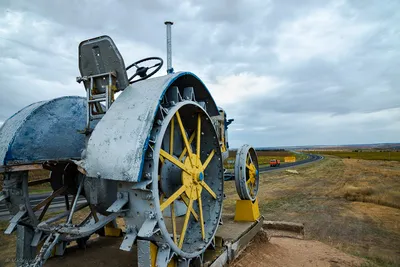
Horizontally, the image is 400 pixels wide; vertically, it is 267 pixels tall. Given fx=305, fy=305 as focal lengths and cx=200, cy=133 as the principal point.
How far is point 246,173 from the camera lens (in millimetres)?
7879

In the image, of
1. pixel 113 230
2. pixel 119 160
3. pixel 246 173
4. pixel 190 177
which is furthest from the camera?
pixel 246 173

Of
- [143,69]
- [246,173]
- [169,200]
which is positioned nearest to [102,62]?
[143,69]

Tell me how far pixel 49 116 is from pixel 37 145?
0.50 metres

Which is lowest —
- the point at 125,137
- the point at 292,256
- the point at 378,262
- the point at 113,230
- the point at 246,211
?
the point at 378,262

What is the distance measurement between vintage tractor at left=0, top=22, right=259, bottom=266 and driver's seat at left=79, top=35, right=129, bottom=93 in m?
0.01

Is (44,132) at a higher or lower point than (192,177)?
higher

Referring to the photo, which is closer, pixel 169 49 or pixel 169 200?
pixel 169 200

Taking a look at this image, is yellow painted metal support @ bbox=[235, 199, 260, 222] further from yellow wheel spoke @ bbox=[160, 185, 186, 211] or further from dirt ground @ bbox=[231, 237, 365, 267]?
yellow wheel spoke @ bbox=[160, 185, 186, 211]

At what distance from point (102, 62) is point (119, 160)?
153cm

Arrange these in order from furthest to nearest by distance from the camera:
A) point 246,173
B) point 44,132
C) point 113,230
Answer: point 246,173, point 113,230, point 44,132

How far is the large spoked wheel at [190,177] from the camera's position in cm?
433

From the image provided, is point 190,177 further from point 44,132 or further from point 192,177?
point 44,132

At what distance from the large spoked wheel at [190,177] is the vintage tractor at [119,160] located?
0.06ft

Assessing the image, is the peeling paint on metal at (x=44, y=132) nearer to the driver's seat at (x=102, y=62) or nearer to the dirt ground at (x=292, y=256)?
the driver's seat at (x=102, y=62)
